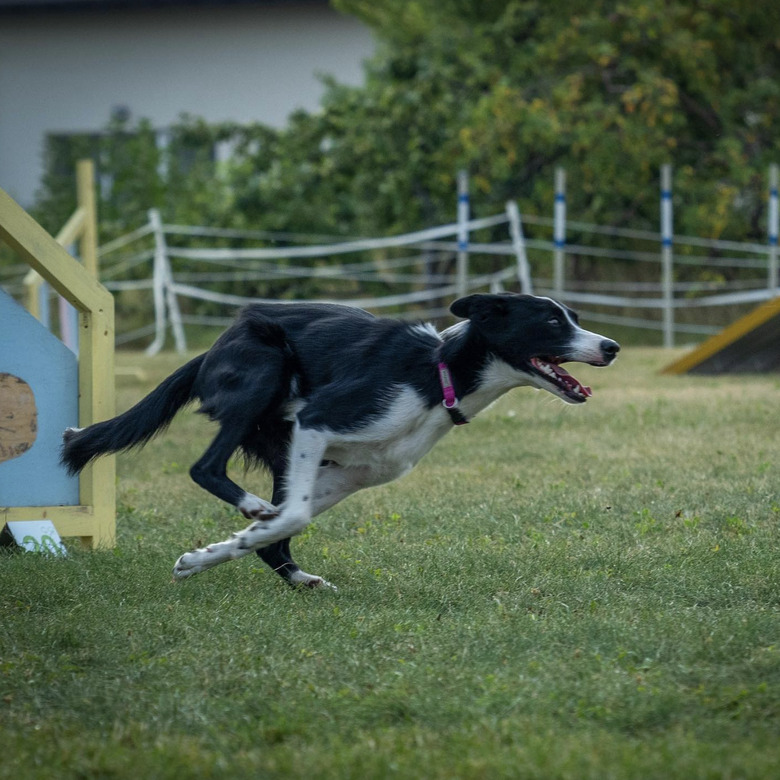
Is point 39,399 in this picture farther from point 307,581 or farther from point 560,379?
point 560,379

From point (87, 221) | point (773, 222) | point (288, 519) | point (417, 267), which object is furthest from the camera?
point (417, 267)

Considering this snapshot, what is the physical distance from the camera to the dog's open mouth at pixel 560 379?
12.9ft

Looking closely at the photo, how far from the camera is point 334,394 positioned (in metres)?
3.94

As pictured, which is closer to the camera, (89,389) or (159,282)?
(89,389)

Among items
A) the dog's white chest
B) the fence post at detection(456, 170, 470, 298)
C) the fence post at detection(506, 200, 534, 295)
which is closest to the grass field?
the dog's white chest

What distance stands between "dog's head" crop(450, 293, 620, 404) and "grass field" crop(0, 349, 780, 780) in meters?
0.68

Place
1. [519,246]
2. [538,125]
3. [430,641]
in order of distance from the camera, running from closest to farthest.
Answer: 1. [430,641]
2. [519,246]
3. [538,125]

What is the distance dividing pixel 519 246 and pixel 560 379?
989 centimetres

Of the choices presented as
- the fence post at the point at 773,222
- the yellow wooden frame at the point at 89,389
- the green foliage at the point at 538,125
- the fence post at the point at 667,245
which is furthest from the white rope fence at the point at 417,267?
the yellow wooden frame at the point at 89,389

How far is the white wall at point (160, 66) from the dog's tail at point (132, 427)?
16.6m

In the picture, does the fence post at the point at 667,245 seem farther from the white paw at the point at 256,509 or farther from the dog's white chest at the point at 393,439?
the white paw at the point at 256,509

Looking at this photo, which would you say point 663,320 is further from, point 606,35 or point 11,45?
point 11,45

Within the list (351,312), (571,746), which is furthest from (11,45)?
(571,746)

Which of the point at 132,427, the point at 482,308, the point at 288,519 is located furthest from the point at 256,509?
the point at 482,308
